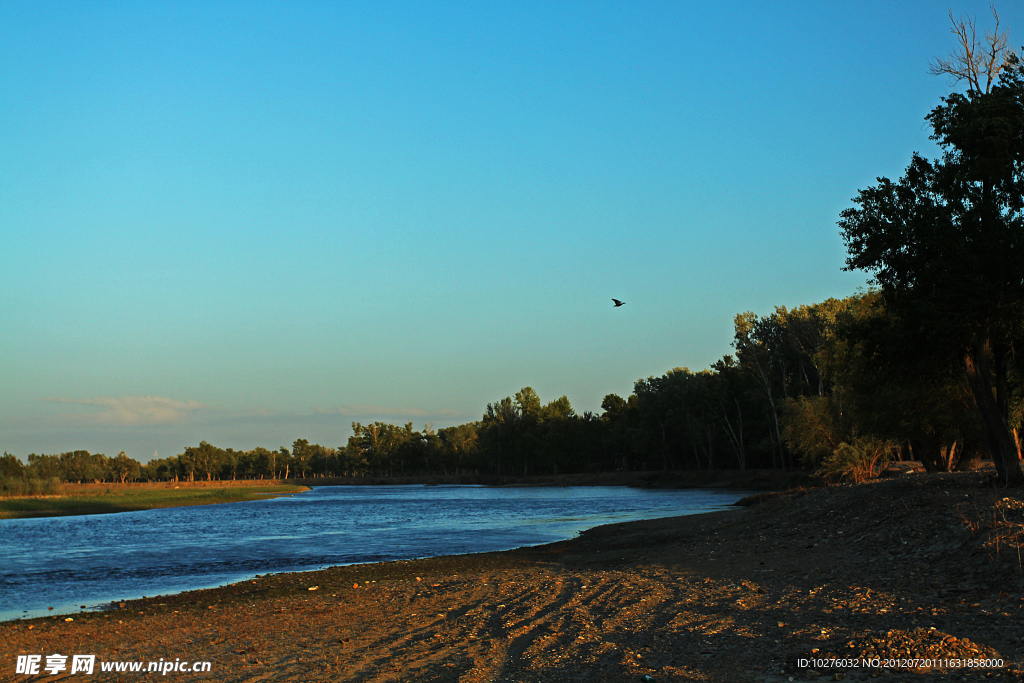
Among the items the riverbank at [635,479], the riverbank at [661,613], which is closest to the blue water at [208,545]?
the riverbank at [661,613]

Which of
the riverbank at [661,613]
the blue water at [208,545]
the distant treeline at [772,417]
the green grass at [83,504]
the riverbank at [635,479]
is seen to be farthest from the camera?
the riverbank at [635,479]

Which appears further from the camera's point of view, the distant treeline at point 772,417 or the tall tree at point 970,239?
the distant treeline at point 772,417

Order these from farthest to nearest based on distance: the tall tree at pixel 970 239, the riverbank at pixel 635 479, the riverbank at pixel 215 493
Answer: the riverbank at pixel 635 479 → the riverbank at pixel 215 493 → the tall tree at pixel 970 239

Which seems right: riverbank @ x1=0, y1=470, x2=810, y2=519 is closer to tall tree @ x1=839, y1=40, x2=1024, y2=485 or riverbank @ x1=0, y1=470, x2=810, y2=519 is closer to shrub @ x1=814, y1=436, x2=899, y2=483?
shrub @ x1=814, y1=436, x2=899, y2=483

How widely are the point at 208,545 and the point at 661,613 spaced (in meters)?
32.0

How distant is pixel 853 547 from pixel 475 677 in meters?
12.3

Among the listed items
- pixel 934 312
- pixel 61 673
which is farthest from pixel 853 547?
pixel 61 673

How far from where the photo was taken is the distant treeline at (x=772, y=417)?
2947 cm

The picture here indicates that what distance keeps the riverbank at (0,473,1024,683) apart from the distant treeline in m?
6.77

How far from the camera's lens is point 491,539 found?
38.2m

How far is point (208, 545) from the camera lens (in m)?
37.9

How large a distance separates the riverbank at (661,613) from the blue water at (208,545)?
15.9 feet

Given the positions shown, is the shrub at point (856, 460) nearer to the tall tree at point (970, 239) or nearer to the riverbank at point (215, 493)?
the tall tree at point (970, 239)

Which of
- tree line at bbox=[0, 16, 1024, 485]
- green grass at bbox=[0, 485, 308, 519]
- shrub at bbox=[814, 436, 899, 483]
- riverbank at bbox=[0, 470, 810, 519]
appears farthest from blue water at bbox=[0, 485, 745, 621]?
tree line at bbox=[0, 16, 1024, 485]
